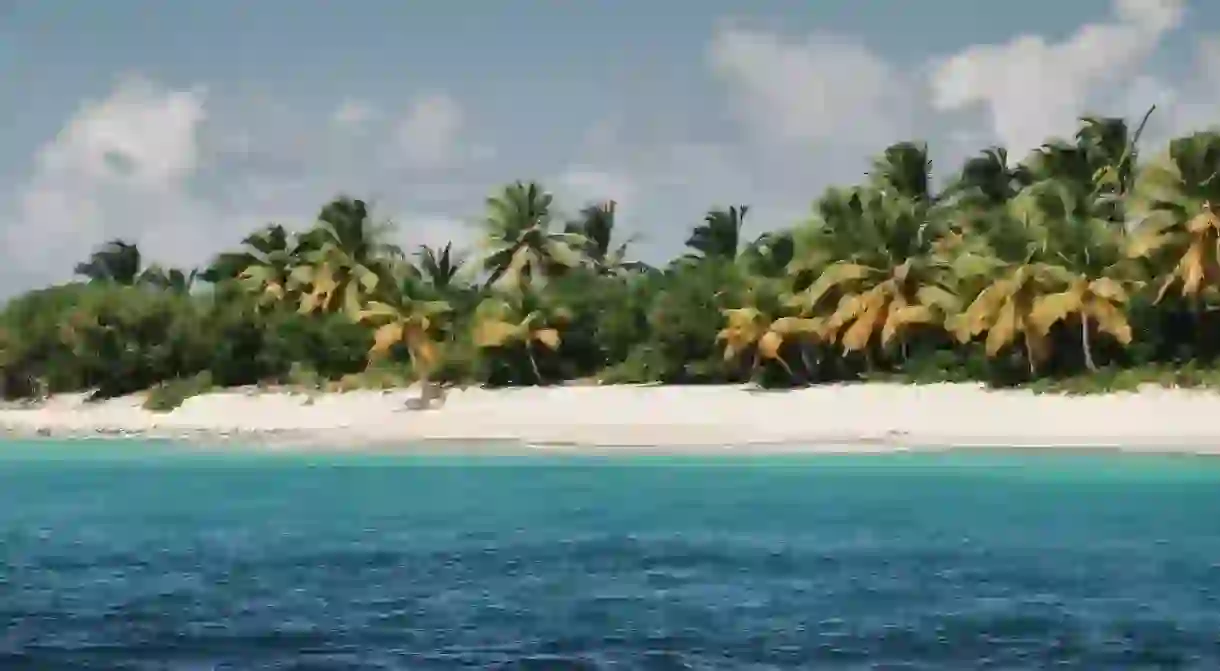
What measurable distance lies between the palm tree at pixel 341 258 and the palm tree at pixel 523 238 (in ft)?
11.0

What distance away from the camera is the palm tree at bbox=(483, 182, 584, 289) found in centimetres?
4688

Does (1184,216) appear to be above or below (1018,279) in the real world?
above

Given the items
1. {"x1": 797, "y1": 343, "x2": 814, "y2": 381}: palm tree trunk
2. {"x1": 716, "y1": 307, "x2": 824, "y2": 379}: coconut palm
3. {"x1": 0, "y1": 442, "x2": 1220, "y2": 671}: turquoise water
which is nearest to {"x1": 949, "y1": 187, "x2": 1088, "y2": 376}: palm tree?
{"x1": 716, "y1": 307, "x2": 824, "y2": 379}: coconut palm

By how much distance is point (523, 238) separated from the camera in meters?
46.8

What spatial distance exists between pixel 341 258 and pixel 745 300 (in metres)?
15.4

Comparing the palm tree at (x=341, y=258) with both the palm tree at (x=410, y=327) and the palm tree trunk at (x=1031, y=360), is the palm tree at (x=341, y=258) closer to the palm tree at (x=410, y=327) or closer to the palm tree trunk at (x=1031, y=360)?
the palm tree at (x=410, y=327)

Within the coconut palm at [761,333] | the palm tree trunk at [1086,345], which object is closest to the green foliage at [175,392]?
the coconut palm at [761,333]

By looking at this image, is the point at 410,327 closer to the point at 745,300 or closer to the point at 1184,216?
the point at 745,300

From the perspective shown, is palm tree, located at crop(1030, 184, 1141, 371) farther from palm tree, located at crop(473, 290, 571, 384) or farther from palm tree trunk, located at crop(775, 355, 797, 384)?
palm tree, located at crop(473, 290, 571, 384)

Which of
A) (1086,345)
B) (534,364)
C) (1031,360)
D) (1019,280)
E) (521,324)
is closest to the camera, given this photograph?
(1019,280)

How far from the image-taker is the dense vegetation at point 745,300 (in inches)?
1334

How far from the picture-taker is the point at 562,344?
42250mm

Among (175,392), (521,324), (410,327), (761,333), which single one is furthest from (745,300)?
(175,392)

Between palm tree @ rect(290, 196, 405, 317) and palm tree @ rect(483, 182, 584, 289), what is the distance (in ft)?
11.0
